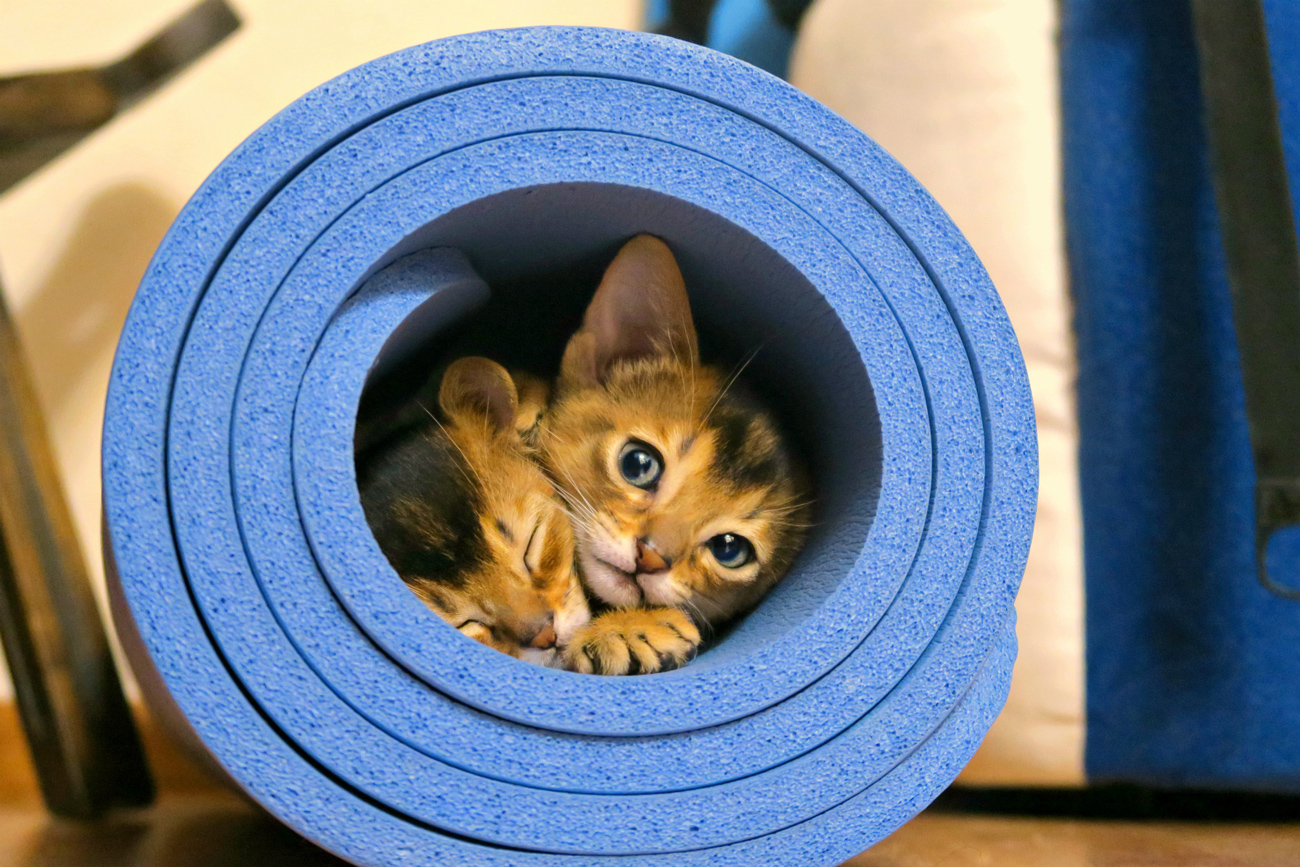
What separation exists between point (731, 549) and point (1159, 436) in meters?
0.56

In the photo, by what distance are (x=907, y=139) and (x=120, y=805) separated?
1.29m

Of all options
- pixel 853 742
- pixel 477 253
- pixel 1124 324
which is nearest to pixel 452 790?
pixel 853 742

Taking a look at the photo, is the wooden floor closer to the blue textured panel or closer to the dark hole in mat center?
the blue textured panel

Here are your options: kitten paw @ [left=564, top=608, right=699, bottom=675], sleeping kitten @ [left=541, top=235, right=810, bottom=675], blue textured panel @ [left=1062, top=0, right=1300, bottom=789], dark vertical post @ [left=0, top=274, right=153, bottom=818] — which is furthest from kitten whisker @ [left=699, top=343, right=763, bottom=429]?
dark vertical post @ [left=0, top=274, right=153, bottom=818]

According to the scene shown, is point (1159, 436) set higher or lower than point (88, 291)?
lower

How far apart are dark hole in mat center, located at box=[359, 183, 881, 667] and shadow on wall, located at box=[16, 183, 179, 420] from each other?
0.59m

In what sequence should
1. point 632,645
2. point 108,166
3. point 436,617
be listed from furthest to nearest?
point 108,166, point 632,645, point 436,617

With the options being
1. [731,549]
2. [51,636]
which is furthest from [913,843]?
[51,636]

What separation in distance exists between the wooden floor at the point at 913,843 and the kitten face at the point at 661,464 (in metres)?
0.30

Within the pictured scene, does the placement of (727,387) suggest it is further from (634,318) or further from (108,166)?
(108,166)

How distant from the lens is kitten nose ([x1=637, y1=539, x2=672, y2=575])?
841mm

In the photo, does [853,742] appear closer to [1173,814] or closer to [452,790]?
[452,790]

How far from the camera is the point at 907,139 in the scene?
1145 millimetres

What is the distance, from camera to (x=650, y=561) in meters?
0.84
